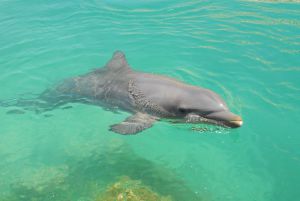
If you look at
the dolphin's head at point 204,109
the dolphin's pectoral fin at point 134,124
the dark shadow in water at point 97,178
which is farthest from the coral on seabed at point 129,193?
the dolphin's head at point 204,109

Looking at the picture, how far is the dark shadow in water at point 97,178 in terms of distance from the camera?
7.59 metres

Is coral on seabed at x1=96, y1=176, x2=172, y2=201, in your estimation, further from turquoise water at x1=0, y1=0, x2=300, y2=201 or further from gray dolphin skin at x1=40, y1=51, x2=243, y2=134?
gray dolphin skin at x1=40, y1=51, x2=243, y2=134

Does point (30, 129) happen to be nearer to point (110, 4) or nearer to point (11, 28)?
point (11, 28)

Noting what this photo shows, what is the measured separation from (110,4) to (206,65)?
7.05 metres

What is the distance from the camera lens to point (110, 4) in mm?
17062

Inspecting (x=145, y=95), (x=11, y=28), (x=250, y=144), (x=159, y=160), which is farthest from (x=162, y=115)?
(x=11, y=28)

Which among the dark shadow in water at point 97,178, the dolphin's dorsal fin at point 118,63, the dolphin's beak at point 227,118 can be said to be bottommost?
the dark shadow in water at point 97,178

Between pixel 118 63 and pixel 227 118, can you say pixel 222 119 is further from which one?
pixel 118 63

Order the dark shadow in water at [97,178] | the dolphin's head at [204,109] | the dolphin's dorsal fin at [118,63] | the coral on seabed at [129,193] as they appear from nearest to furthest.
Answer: the dolphin's head at [204,109], the coral on seabed at [129,193], the dark shadow in water at [97,178], the dolphin's dorsal fin at [118,63]

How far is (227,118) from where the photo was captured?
655cm

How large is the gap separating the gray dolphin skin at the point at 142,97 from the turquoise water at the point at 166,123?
0.47 metres

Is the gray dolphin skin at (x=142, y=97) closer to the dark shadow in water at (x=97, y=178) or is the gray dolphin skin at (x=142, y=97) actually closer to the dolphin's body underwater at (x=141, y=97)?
the dolphin's body underwater at (x=141, y=97)

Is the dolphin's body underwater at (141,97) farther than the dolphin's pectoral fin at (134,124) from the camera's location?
No

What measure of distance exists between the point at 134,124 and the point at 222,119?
1.80 meters
